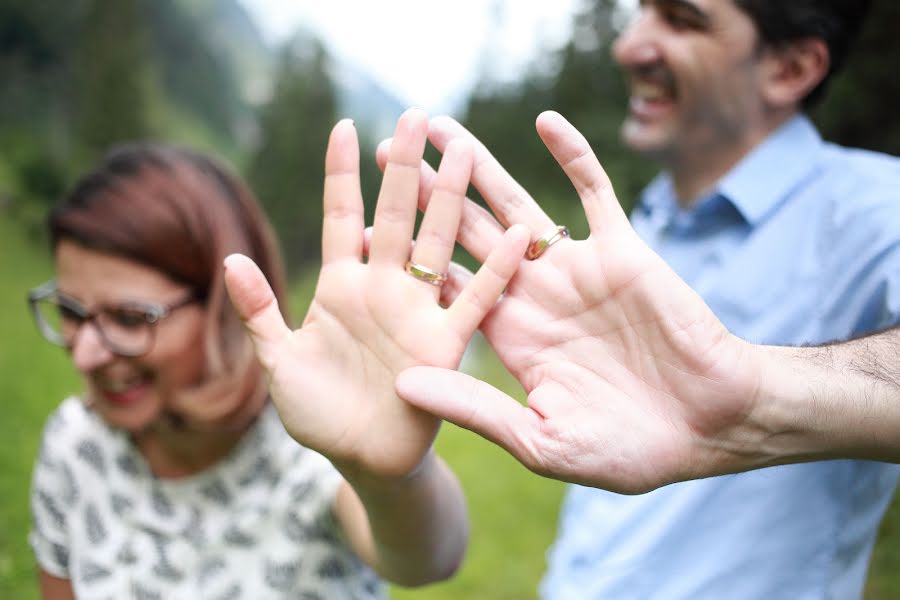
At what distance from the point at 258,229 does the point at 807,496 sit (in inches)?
63.7

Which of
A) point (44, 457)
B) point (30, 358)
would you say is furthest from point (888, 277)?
point (30, 358)

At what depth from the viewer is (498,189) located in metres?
1.29

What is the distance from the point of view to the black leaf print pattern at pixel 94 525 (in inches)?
72.0

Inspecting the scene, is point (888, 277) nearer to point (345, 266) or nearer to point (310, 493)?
point (345, 266)

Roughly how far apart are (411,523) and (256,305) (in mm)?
541

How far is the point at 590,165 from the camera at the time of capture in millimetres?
1176

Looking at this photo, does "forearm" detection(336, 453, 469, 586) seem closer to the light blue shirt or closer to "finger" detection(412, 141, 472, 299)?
"finger" detection(412, 141, 472, 299)

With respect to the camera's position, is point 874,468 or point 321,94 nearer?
point 874,468

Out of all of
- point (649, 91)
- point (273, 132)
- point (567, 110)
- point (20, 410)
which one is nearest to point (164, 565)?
point (649, 91)

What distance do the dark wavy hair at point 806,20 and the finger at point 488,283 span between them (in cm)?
142

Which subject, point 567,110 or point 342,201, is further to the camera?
point 567,110

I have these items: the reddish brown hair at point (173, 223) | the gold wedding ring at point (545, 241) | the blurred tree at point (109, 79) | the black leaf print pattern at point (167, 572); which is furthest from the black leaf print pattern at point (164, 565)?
the blurred tree at point (109, 79)

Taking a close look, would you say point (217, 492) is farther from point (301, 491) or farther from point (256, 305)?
point (256, 305)

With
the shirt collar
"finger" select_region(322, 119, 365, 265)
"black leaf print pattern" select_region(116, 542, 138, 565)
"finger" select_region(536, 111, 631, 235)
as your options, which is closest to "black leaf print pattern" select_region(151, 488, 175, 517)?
"black leaf print pattern" select_region(116, 542, 138, 565)
